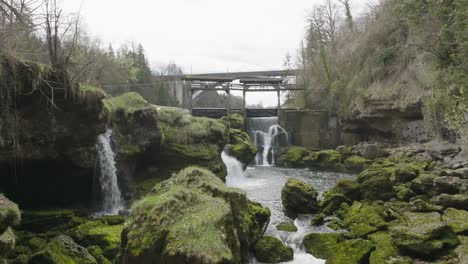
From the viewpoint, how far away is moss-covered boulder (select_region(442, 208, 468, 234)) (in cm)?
814

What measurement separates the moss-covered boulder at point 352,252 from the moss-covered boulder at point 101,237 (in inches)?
196

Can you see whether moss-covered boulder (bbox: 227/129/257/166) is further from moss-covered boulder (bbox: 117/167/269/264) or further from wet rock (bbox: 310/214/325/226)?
moss-covered boulder (bbox: 117/167/269/264)

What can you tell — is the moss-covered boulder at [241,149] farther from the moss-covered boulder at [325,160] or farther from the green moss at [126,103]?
the green moss at [126,103]

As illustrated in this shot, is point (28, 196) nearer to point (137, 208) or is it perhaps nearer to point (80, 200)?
point (80, 200)

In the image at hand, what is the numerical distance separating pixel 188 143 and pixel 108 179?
4274 mm

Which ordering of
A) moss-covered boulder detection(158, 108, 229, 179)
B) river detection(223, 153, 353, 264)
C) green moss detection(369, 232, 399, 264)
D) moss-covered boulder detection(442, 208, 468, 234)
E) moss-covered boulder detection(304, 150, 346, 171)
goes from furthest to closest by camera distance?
moss-covered boulder detection(304, 150, 346, 171), moss-covered boulder detection(158, 108, 229, 179), river detection(223, 153, 353, 264), moss-covered boulder detection(442, 208, 468, 234), green moss detection(369, 232, 399, 264)

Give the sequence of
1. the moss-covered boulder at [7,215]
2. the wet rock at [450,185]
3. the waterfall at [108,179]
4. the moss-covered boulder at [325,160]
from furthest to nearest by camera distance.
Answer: the moss-covered boulder at [325,160], the waterfall at [108,179], the wet rock at [450,185], the moss-covered boulder at [7,215]

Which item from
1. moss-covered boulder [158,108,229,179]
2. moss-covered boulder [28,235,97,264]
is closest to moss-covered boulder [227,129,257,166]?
moss-covered boulder [158,108,229,179]

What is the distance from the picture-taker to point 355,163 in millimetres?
20297

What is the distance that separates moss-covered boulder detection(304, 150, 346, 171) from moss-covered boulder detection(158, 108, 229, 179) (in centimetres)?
767

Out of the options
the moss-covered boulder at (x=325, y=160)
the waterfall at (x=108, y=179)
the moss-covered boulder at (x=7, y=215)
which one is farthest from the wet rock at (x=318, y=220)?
the moss-covered boulder at (x=325, y=160)

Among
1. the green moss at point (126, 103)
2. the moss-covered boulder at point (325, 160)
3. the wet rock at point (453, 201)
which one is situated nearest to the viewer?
the wet rock at point (453, 201)

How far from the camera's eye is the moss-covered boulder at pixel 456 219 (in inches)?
320

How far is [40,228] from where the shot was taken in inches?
392
